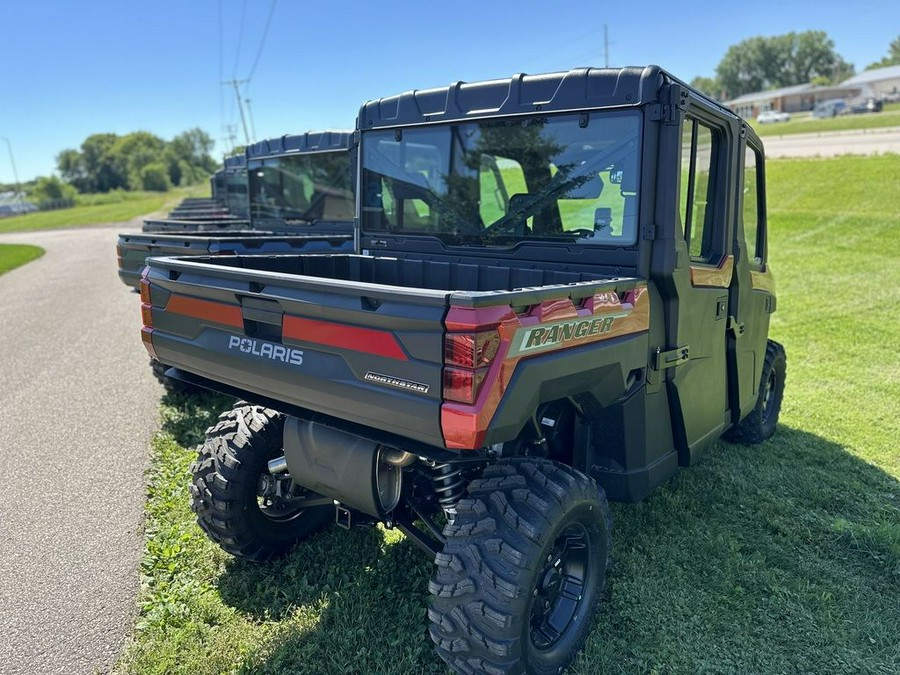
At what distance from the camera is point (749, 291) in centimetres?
396

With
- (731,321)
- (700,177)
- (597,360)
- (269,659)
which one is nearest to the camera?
(597,360)

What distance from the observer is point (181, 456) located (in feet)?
15.9

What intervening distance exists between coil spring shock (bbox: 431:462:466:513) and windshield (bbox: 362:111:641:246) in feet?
4.16

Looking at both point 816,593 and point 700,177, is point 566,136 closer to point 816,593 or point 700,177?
point 700,177

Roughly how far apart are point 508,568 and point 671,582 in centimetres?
130

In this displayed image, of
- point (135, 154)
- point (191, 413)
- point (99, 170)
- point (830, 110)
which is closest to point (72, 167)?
point (99, 170)

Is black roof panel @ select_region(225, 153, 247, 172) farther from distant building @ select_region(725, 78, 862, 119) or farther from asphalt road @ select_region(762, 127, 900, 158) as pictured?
distant building @ select_region(725, 78, 862, 119)

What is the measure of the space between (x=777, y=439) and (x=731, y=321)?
5.78 ft

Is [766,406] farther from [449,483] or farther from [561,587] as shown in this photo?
[449,483]

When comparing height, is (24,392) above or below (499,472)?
below

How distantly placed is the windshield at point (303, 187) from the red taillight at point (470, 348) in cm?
606

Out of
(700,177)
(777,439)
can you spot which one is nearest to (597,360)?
(700,177)

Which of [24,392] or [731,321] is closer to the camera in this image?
[731,321]

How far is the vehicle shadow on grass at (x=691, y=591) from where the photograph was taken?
2760mm
